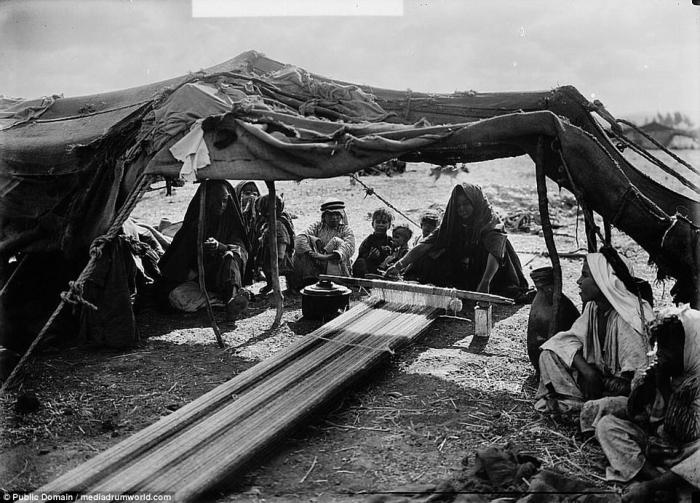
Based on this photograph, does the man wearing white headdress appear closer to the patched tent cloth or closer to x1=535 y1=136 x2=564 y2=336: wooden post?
x1=535 y1=136 x2=564 y2=336: wooden post

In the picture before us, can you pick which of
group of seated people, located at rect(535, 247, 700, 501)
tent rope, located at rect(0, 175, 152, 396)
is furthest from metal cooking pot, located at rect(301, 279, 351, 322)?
group of seated people, located at rect(535, 247, 700, 501)

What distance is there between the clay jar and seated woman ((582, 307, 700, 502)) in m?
1.36

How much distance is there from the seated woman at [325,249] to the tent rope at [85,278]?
2.67 metres

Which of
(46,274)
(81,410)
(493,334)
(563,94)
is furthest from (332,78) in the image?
(81,410)

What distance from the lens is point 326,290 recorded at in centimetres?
668

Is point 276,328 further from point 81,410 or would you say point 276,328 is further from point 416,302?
point 81,410

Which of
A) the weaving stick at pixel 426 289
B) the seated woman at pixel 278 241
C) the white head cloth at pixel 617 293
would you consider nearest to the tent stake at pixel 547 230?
the white head cloth at pixel 617 293

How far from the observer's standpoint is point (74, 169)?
5836 mm

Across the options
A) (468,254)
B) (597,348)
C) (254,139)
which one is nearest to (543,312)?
(597,348)

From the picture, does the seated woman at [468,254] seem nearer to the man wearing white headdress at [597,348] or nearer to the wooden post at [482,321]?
the wooden post at [482,321]

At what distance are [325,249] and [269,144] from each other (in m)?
2.82

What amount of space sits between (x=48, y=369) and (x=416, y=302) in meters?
3.69

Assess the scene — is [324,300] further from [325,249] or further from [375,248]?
[375,248]

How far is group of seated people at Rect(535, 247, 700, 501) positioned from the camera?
10.7 feet
